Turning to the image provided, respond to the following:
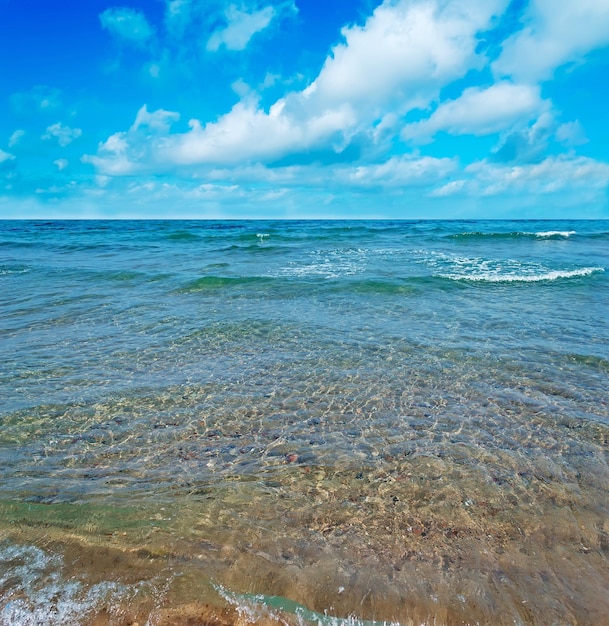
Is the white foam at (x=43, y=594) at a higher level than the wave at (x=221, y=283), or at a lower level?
lower

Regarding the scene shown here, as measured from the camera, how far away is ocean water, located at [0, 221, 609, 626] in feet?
10.5

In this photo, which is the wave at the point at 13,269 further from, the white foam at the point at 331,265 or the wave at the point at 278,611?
the wave at the point at 278,611

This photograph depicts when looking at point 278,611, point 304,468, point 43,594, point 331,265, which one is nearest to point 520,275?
point 331,265

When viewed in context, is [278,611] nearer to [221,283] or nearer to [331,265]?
[221,283]

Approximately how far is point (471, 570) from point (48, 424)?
523cm

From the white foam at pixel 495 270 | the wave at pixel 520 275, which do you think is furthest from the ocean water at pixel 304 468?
the white foam at pixel 495 270

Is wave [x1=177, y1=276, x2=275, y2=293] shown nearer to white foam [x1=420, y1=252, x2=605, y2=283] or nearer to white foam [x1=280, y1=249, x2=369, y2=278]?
white foam [x1=280, y1=249, x2=369, y2=278]

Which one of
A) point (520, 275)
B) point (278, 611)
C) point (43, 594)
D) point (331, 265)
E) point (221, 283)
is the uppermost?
point (331, 265)

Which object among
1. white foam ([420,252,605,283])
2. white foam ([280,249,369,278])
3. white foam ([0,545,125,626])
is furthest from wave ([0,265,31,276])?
white foam ([0,545,125,626])

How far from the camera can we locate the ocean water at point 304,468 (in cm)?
320

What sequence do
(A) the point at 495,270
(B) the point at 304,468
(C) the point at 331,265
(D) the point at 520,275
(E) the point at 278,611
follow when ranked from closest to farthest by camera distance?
(E) the point at 278,611
(B) the point at 304,468
(D) the point at 520,275
(A) the point at 495,270
(C) the point at 331,265

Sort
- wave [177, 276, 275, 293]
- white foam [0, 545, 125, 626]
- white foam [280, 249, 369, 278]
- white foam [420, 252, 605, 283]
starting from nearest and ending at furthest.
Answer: white foam [0, 545, 125, 626] → wave [177, 276, 275, 293] → white foam [420, 252, 605, 283] → white foam [280, 249, 369, 278]

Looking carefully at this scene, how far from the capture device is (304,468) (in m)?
4.71

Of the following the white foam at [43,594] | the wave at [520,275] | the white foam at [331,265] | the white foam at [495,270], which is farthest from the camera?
the white foam at [331,265]
